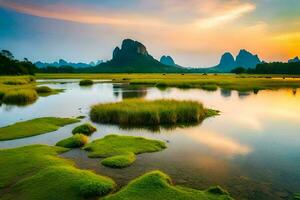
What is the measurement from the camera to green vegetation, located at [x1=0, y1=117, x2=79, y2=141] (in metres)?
27.2

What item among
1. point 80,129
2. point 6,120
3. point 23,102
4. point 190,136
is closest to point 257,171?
point 190,136

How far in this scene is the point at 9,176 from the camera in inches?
640

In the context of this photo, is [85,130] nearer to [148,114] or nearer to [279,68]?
[148,114]

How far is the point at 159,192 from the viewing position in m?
13.9

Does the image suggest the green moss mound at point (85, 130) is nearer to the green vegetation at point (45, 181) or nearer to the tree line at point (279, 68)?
the green vegetation at point (45, 181)

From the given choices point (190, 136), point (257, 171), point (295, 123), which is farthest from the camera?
point (295, 123)

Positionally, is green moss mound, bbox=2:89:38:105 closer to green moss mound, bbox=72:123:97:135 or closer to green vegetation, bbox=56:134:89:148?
green moss mound, bbox=72:123:97:135

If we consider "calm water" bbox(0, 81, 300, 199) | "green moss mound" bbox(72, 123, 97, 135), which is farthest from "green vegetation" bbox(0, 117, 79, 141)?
"green moss mound" bbox(72, 123, 97, 135)

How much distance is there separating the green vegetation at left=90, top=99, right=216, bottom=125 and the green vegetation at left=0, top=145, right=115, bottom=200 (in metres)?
15.1

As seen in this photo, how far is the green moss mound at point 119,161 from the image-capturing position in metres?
18.6

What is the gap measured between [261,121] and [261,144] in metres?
12.4

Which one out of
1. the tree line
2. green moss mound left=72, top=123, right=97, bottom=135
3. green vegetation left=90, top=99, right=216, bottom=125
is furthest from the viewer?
the tree line

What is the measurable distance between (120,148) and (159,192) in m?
9.02

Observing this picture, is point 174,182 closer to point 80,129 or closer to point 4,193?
point 4,193
